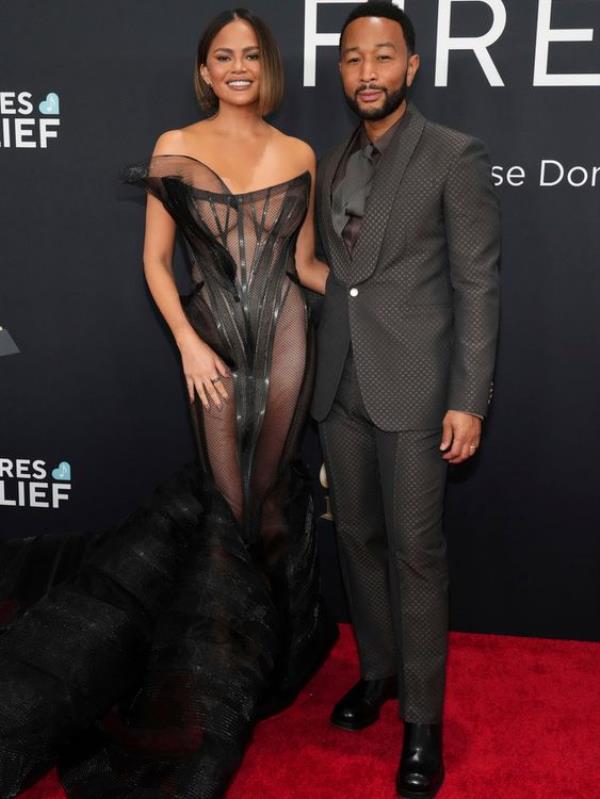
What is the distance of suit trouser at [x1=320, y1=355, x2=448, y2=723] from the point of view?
96.4 inches

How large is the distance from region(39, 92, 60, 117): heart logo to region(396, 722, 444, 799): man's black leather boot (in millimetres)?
2216

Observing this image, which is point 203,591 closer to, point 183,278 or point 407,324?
point 407,324

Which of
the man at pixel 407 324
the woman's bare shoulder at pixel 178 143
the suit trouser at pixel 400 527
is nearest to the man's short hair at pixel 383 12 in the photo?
the man at pixel 407 324

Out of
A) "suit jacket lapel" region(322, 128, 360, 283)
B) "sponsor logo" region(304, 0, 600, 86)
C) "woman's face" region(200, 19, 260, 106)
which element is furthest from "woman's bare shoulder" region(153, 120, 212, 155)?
"sponsor logo" region(304, 0, 600, 86)

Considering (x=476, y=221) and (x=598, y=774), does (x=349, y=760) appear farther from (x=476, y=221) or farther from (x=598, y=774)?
(x=476, y=221)

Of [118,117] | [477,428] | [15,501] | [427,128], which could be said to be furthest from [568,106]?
[15,501]

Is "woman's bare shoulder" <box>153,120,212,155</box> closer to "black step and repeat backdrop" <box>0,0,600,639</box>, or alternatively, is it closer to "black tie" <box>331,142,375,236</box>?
"black tie" <box>331,142,375,236</box>

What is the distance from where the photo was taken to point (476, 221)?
230cm

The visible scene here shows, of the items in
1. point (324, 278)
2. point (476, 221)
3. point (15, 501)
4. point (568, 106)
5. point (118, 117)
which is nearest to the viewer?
point (476, 221)

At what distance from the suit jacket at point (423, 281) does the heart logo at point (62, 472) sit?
1.41 meters

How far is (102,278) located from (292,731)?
5.30ft

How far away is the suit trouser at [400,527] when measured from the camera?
8.04 ft

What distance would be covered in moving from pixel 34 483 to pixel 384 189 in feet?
5.97

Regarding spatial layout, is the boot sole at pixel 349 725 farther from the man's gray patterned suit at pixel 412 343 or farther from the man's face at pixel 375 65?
the man's face at pixel 375 65
